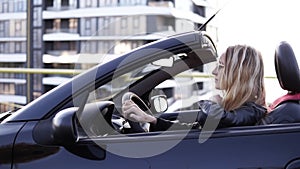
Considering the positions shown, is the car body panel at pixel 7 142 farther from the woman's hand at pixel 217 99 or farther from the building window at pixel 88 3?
the building window at pixel 88 3

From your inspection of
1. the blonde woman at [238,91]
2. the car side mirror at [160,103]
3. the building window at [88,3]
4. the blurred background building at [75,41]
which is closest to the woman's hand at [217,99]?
the blonde woman at [238,91]

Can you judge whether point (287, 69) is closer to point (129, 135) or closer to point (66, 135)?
point (129, 135)

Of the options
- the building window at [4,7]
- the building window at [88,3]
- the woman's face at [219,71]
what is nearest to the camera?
the woman's face at [219,71]

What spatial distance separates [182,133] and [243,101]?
1.04 feet

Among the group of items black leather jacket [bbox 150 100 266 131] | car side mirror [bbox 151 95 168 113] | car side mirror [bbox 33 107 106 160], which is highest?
black leather jacket [bbox 150 100 266 131]

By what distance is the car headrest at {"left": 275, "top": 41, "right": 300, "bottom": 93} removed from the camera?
5.40 ft

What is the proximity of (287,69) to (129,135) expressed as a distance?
0.69 meters

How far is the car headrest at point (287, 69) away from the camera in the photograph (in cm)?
164

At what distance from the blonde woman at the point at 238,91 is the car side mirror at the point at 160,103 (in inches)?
27.0

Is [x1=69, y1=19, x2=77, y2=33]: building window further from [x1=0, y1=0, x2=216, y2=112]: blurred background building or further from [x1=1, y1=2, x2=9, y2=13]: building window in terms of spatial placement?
[x1=1, y1=2, x2=9, y2=13]: building window

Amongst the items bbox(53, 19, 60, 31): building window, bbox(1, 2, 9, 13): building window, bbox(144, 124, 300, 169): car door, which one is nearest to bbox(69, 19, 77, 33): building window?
bbox(53, 19, 60, 31): building window

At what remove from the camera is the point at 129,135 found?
1593mm

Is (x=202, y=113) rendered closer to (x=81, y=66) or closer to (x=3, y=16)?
(x=81, y=66)

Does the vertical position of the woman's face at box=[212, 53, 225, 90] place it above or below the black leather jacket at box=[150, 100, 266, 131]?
above
